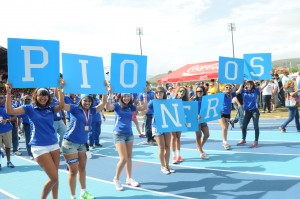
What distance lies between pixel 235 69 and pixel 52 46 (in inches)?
201

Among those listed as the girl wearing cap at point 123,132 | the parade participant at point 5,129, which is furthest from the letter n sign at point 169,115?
the parade participant at point 5,129

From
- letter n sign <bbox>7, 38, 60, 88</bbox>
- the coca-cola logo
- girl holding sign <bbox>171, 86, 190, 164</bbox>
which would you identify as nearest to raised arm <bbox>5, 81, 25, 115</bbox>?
letter n sign <bbox>7, 38, 60, 88</bbox>

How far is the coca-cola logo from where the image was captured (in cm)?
2417

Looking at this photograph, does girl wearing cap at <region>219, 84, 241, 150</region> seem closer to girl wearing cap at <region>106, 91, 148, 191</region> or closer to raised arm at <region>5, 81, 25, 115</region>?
girl wearing cap at <region>106, 91, 148, 191</region>

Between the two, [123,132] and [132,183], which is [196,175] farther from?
[123,132]

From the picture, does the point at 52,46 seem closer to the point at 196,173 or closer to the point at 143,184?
the point at 143,184

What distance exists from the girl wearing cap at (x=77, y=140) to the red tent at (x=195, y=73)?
18.4 meters

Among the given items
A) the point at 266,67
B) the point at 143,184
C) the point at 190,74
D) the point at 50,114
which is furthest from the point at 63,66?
the point at 190,74

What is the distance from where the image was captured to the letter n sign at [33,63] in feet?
14.3

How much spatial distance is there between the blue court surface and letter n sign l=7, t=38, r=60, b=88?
2.35 meters

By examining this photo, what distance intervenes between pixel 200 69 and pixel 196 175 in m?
19.3

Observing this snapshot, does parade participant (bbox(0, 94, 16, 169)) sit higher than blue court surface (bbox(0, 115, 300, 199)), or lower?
higher

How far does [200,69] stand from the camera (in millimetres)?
25125

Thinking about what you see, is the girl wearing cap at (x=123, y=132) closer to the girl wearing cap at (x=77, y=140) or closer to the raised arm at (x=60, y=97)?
the girl wearing cap at (x=77, y=140)
